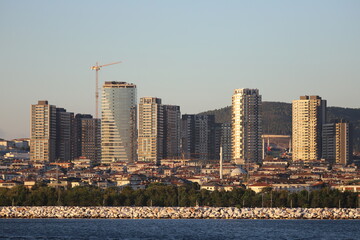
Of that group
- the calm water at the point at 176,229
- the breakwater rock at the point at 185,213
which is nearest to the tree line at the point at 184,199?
the breakwater rock at the point at 185,213

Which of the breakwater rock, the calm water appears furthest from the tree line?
the calm water

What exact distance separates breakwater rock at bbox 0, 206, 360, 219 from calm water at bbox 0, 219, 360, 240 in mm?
3816

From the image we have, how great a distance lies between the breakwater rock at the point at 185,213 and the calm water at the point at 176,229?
12.5 ft

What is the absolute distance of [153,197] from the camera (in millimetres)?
133375

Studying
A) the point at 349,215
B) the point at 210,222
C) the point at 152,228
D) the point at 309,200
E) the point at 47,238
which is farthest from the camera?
the point at 309,200

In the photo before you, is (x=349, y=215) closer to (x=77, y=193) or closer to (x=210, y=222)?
(x=210, y=222)

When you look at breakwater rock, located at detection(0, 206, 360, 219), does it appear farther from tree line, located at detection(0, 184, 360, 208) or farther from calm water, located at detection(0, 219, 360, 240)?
tree line, located at detection(0, 184, 360, 208)

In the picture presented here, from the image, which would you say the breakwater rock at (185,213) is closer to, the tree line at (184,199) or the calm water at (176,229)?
the calm water at (176,229)

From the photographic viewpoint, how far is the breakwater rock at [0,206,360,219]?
113438mm

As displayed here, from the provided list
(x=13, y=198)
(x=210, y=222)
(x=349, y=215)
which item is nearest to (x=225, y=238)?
(x=210, y=222)

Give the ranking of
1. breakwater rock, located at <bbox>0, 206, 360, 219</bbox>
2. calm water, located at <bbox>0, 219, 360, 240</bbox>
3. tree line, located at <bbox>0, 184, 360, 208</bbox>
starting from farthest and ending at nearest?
tree line, located at <bbox>0, 184, 360, 208</bbox> < breakwater rock, located at <bbox>0, 206, 360, 219</bbox> < calm water, located at <bbox>0, 219, 360, 240</bbox>

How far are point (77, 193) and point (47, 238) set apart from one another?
52.4m

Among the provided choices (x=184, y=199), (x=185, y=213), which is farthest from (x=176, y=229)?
(x=184, y=199)

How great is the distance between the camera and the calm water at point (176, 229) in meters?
86.6
